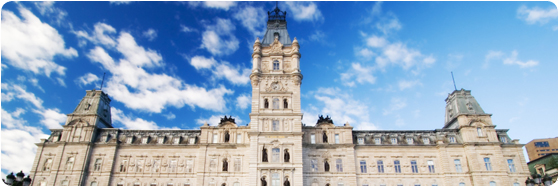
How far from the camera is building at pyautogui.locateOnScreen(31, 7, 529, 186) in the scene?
56188 millimetres

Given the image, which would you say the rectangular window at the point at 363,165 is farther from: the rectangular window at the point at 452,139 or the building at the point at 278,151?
the rectangular window at the point at 452,139

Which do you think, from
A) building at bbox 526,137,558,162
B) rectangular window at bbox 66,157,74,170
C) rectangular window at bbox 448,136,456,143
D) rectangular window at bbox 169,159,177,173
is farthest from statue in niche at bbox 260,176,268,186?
building at bbox 526,137,558,162

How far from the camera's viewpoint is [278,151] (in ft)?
179

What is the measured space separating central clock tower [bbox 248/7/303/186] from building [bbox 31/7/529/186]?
6.2 inches

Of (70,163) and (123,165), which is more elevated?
(70,163)

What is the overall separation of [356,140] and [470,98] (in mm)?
22207

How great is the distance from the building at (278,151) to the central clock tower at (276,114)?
6.2 inches

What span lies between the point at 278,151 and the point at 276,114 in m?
5.98

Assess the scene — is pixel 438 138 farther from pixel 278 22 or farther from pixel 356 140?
pixel 278 22

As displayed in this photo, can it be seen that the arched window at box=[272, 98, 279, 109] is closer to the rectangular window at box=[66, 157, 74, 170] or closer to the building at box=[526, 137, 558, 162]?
the rectangular window at box=[66, 157, 74, 170]

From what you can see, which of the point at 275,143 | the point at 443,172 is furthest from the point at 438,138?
the point at 275,143

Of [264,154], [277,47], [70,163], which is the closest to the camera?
[264,154]

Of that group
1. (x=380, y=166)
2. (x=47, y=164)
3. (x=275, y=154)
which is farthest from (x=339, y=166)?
(x=47, y=164)

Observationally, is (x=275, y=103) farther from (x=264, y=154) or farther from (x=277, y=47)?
(x=277, y=47)
